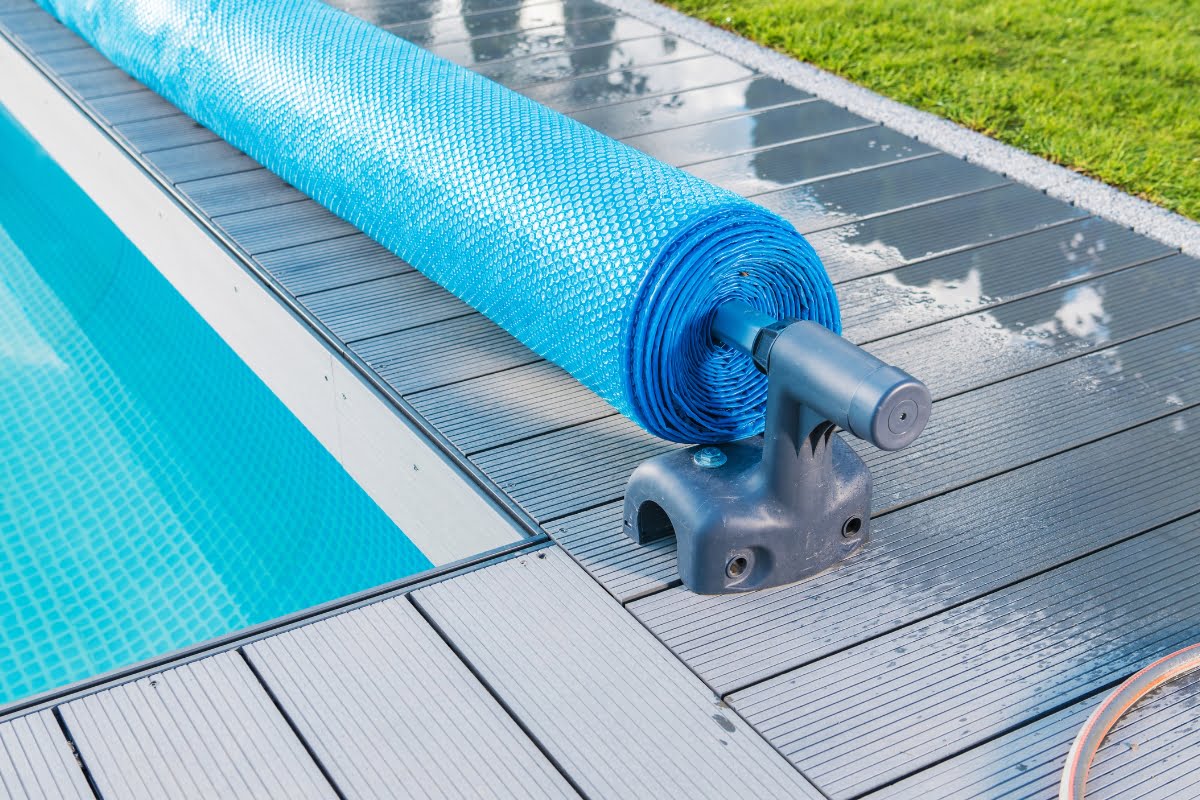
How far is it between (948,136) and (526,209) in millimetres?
1917

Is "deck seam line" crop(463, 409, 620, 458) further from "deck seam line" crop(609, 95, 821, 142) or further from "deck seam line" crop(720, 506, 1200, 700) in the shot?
"deck seam line" crop(609, 95, 821, 142)

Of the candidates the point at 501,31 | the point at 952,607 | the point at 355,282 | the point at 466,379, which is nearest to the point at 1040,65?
the point at 501,31

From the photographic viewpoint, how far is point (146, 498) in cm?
302

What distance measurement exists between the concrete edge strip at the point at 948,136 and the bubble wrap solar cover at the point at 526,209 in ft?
4.59

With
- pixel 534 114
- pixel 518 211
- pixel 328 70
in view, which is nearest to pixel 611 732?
pixel 518 211

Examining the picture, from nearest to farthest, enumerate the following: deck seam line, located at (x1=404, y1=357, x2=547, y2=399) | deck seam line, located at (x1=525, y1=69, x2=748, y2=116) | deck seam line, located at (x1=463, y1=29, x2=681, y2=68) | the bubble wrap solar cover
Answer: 1. the bubble wrap solar cover
2. deck seam line, located at (x1=404, y1=357, x2=547, y2=399)
3. deck seam line, located at (x1=525, y1=69, x2=748, y2=116)
4. deck seam line, located at (x1=463, y1=29, x2=681, y2=68)

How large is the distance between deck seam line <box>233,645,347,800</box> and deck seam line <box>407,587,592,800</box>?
0.81 ft

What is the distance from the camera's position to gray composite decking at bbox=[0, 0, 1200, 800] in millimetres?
1592

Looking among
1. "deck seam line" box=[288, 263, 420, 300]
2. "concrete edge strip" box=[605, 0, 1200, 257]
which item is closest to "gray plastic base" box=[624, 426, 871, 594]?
"deck seam line" box=[288, 263, 420, 300]

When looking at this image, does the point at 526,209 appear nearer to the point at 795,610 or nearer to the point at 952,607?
the point at 795,610

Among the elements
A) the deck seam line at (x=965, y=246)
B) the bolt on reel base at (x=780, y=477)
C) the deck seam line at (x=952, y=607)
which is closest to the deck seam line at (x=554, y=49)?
the deck seam line at (x=965, y=246)

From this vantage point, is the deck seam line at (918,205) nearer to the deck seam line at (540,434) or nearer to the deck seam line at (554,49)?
the deck seam line at (540,434)

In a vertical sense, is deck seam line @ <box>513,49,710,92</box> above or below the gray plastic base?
above

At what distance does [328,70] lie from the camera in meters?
2.93
